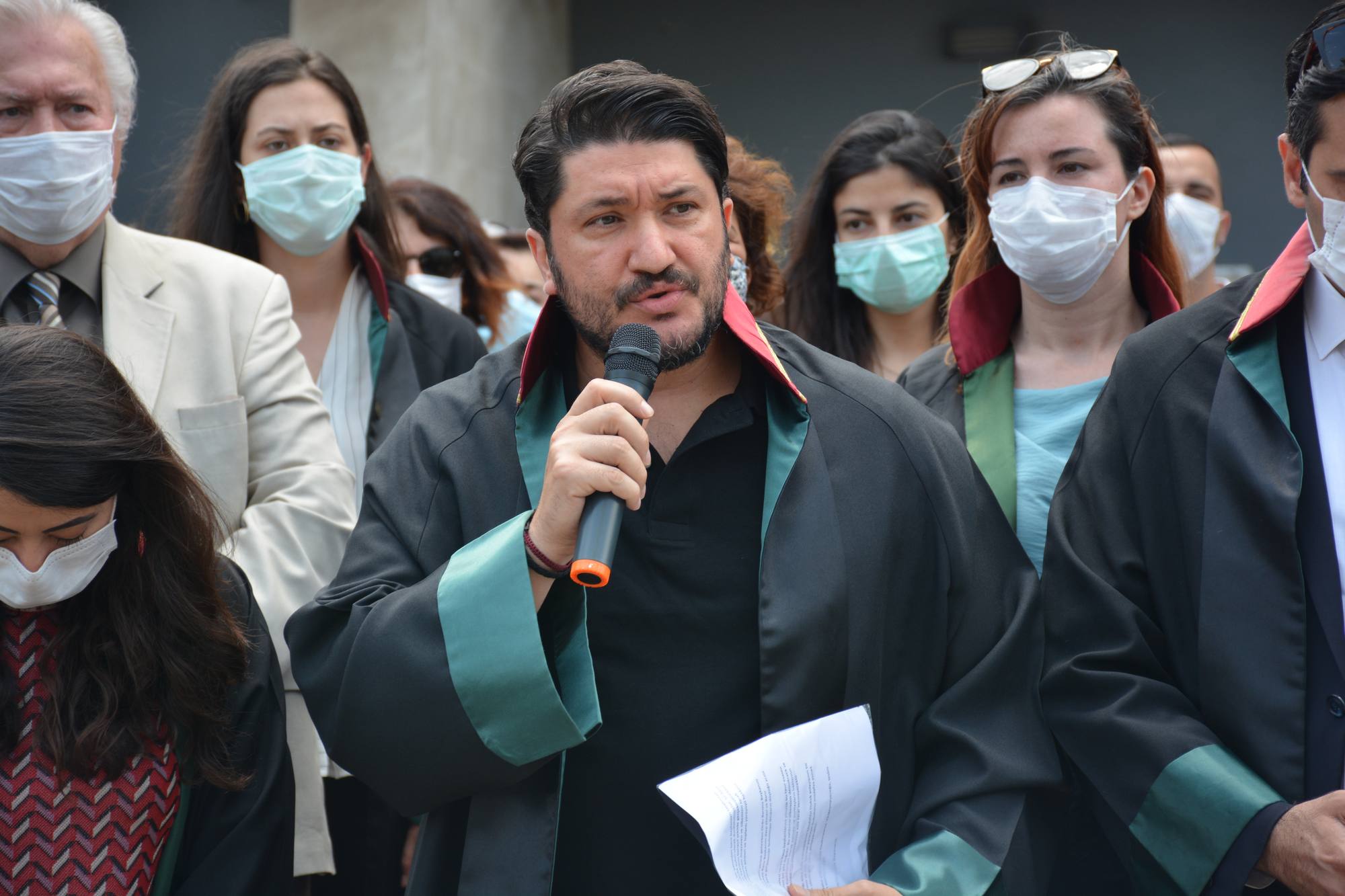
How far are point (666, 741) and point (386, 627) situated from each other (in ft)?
1.57

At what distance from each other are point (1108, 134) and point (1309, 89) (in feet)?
2.87

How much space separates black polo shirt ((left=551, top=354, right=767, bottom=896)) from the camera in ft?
7.48

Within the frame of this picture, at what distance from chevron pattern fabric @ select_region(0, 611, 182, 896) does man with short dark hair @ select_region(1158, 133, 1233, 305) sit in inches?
147

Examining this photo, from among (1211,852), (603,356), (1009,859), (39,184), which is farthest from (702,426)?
(39,184)

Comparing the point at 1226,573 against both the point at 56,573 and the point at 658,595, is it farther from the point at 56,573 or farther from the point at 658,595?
the point at 56,573

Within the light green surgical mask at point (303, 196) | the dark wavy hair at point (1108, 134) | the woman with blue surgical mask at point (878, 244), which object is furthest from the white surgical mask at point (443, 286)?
the dark wavy hair at point (1108, 134)

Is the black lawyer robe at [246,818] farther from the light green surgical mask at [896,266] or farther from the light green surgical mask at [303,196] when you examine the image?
the light green surgical mask at [896,266]

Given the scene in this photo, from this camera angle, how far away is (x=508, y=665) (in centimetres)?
209

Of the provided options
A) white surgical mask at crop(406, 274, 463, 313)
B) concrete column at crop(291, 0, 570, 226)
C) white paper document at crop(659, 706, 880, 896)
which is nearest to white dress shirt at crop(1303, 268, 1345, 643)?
white paper document at crop(659, 706, 880, 896)

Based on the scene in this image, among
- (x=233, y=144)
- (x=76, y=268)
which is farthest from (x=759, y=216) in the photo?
(x=76, y=268)

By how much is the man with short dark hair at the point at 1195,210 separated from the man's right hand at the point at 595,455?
341 centimetres

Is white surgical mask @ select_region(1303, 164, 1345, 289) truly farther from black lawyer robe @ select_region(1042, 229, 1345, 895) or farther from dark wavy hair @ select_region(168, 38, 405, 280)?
dark wavy hair @ select_region(168, 38, 405, 280)

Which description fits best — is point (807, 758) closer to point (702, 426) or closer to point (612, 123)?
point (702, 426)

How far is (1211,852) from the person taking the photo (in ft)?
7.25
